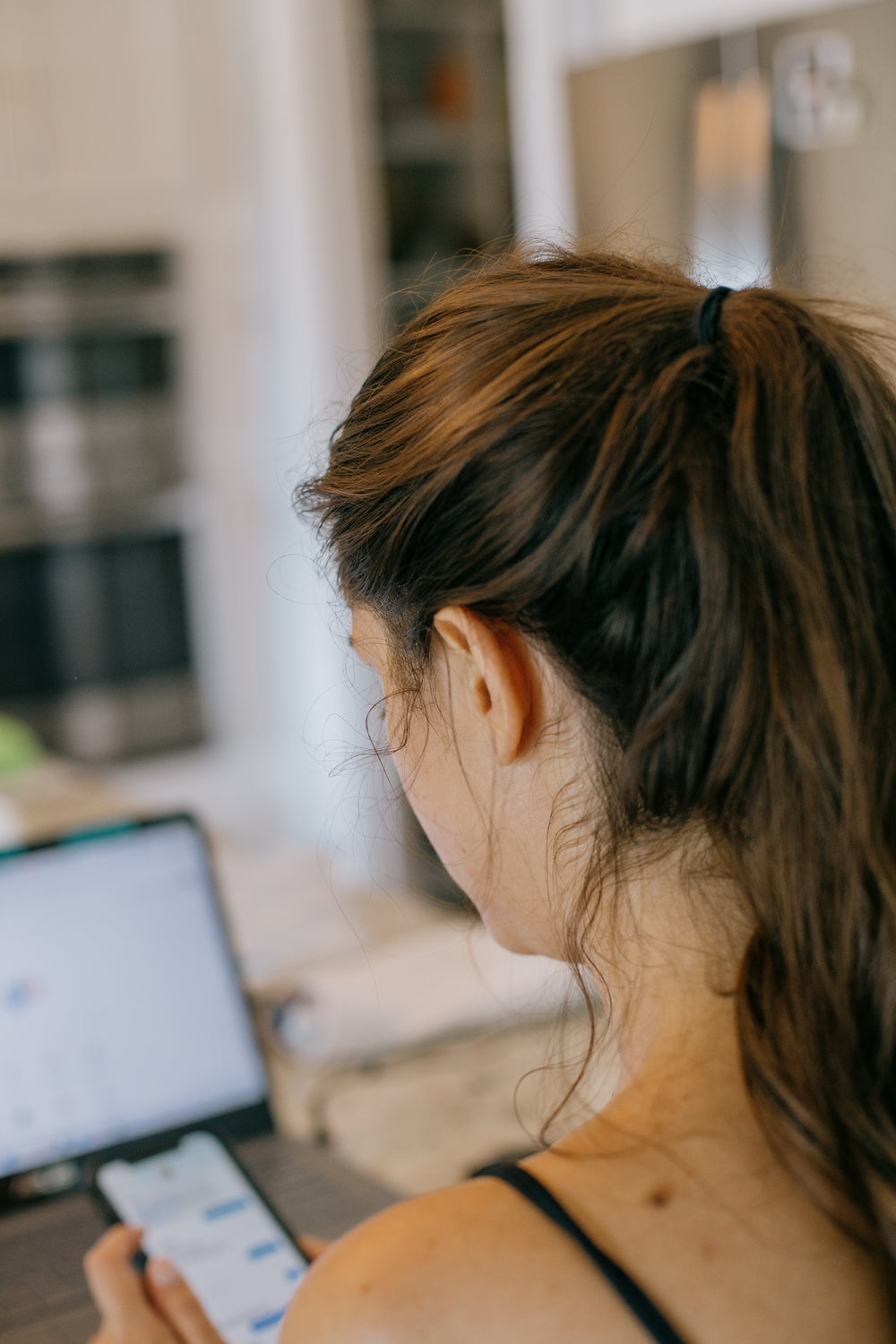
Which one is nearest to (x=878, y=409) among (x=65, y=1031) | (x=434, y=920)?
(x=65, y=1031)

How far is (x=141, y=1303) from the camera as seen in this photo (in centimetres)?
73

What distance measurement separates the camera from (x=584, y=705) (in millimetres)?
571

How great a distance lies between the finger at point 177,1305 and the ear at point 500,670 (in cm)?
36

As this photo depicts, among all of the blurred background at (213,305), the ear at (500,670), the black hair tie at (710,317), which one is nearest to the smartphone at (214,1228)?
the ear at (500,670)

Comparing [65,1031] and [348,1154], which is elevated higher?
[65,1031]

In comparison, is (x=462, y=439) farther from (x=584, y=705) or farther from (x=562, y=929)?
(x=562, y=929)

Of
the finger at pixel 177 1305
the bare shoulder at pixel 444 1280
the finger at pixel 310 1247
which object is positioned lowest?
the finger at pixel 310 1247

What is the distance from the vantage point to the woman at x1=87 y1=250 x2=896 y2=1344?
512 mm

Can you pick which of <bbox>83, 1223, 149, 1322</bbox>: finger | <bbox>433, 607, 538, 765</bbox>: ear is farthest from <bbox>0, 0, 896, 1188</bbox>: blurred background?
<bbox>433, 607, 538, 765</bbox>: ear

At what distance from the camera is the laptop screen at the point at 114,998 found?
0.93 metres

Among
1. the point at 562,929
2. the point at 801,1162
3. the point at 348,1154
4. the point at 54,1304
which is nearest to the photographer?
A: the point at 801,1162

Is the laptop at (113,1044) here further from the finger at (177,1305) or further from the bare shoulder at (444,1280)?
the bare shoulder at (444,1280)

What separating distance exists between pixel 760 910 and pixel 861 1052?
0.06 metres

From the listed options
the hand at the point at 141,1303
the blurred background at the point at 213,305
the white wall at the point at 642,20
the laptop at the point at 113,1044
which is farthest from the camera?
the blurred background at the point at 213,305
